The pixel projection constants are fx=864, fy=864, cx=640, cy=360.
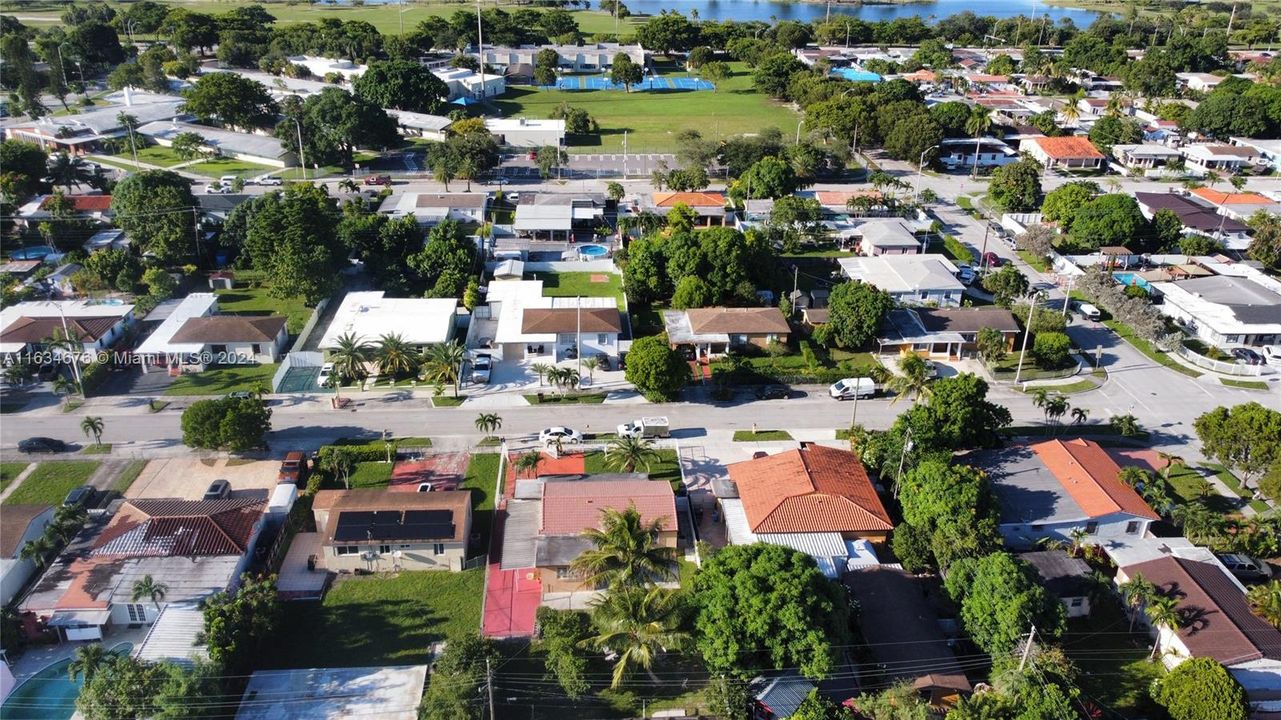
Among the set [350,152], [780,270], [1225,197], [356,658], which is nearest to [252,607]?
[356,658]

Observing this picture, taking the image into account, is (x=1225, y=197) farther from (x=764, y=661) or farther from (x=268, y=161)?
(x=268, y=161)

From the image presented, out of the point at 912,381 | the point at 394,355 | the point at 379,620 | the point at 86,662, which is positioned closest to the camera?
the point at 86,662

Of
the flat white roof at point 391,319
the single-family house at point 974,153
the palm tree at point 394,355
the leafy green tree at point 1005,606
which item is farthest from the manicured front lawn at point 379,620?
the single-family house at point 974,153

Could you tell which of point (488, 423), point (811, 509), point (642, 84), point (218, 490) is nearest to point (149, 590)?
point (218, 490)

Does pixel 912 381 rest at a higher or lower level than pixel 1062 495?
higher

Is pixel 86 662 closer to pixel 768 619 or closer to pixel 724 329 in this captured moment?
pixel 768 619

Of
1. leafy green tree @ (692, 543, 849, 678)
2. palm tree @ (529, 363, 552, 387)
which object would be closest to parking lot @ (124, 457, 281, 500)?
palm tree @ (529, 363, 552, 387)

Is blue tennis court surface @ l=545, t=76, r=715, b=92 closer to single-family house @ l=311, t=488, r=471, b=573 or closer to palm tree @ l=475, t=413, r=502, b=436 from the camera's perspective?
palm tree @ l=475, t=413, r=502, b=436
